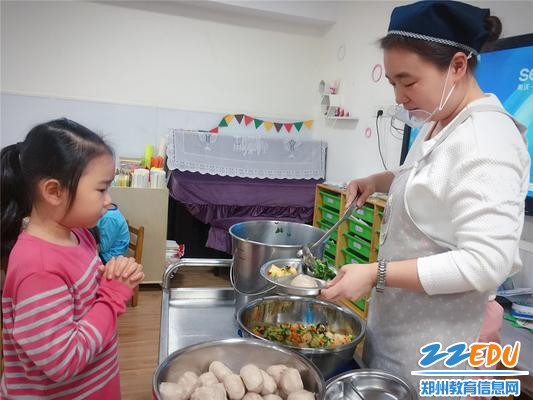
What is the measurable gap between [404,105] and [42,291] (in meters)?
0.75

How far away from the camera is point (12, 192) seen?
0.76 metres

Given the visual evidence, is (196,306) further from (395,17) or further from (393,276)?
(395,17)

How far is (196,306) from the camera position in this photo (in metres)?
1.09

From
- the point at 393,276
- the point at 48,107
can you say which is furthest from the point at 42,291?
the point at 48,107

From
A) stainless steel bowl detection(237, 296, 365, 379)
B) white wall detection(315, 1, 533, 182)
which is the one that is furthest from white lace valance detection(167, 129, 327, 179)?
stainless steel bowl detection(237, 296, 365, 379)

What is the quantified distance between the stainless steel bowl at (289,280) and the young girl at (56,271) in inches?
11.2

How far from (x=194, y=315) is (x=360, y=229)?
160cm

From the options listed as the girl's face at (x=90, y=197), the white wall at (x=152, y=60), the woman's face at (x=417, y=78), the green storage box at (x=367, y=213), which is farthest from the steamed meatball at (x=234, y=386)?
the white wall at (x=152, y=60)

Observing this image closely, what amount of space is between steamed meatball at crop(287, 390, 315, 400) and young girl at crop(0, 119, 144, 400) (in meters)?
0.35

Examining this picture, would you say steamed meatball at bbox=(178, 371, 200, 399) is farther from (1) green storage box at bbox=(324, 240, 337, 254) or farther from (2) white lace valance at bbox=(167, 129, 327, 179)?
(2) white lace valance at bbox=(167, 129, 327, 179)

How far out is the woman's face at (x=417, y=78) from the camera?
0.73 m

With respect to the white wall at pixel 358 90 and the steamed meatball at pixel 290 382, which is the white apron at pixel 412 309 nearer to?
the steamed meatball at pixel 290 382

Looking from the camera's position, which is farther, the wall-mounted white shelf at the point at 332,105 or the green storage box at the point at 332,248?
the wall-mounted white shelf at the point at 332,105

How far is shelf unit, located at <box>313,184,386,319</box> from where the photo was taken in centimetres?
228
